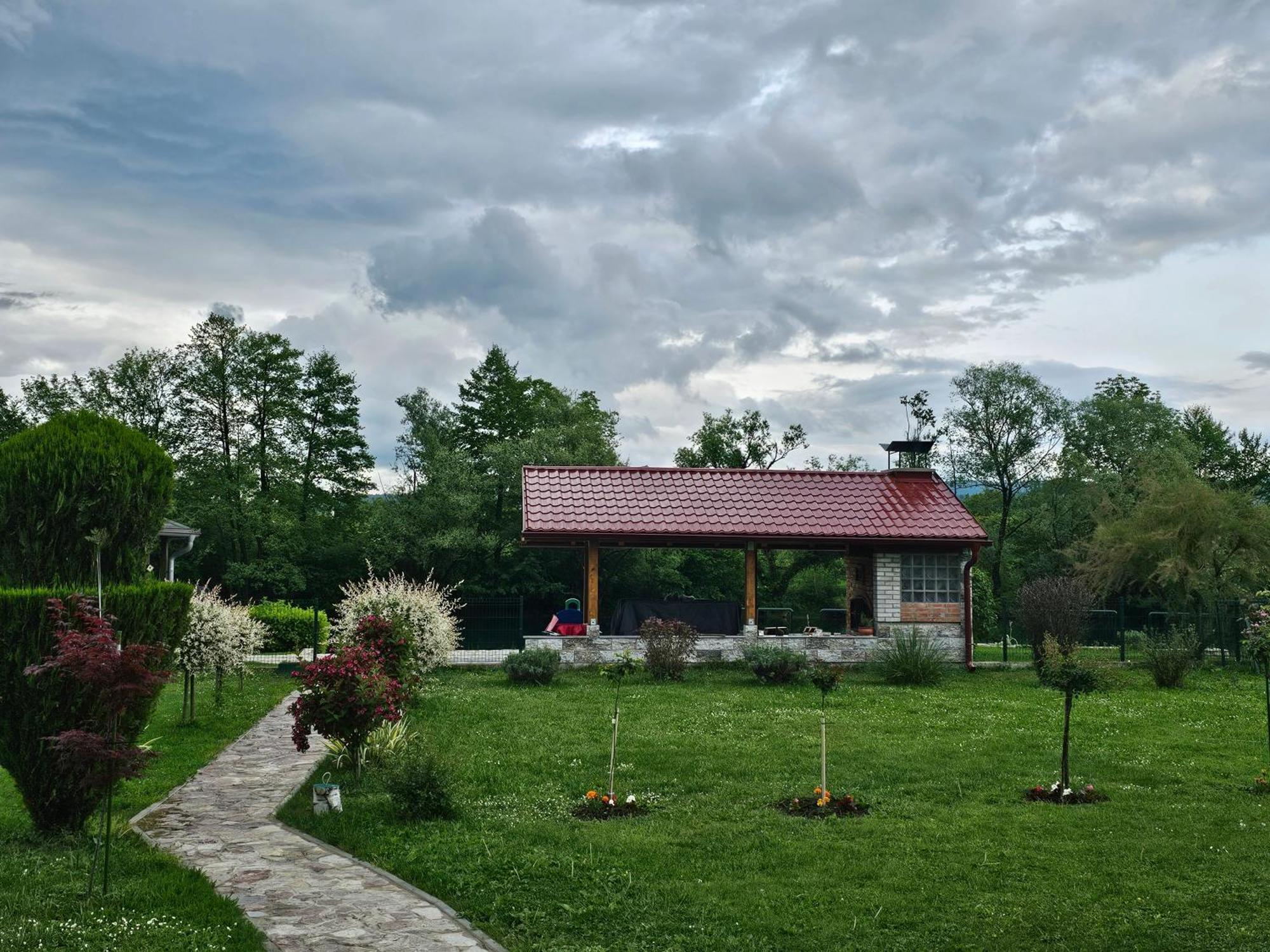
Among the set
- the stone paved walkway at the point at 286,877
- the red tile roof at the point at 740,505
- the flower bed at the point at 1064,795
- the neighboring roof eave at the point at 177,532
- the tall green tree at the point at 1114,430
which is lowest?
the stone paved walkway at the point at 286,877

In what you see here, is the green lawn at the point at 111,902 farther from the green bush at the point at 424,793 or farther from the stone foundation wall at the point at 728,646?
the stone foundation wall at the point at 728,646

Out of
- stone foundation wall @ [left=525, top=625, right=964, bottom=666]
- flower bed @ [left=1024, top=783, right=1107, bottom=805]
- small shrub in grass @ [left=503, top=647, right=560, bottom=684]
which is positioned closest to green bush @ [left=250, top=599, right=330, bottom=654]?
stone foundation wall @ [left=525, top=625, right=964, bottom=666]

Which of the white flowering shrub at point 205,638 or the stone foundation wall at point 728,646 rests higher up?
the white flowering shrub at point 205,638

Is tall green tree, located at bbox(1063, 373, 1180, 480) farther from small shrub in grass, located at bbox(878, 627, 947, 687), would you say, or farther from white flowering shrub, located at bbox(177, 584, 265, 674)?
white flowering shrub, located at bbox(177, 584, 265, 674)

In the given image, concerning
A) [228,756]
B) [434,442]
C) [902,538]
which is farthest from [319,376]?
[228,756]

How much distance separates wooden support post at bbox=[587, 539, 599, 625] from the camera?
2166 cm

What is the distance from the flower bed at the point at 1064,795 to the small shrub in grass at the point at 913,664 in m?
8.89

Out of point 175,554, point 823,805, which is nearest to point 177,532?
point 175,554

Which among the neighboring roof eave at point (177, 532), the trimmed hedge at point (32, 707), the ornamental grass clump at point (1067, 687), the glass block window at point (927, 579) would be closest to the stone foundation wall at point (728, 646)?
the glass block window at point (927, 579)

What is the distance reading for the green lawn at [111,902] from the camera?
243 inches

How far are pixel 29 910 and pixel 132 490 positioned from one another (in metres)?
4.00

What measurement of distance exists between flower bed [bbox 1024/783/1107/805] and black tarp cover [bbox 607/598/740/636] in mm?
12562

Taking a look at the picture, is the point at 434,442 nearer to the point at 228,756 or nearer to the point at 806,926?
the point at 228,756

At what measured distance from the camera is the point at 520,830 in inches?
352
